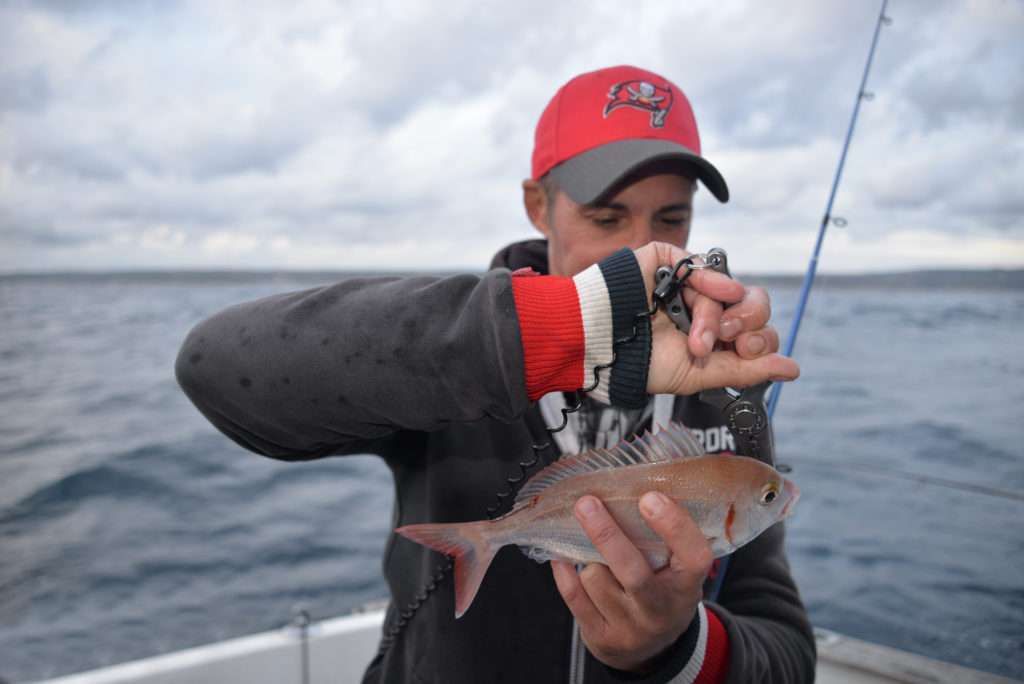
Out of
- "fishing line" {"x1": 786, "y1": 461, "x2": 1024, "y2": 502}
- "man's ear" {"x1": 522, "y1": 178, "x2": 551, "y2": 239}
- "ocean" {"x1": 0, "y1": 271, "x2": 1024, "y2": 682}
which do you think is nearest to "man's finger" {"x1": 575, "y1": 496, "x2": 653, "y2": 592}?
"man's ear" {"x1": 522, "y1": 178, "x2": 551, "y2": 239}

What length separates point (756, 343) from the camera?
1.36m

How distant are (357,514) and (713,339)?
7491 mm

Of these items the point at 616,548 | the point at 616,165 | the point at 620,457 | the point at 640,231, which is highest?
the point at 616,165

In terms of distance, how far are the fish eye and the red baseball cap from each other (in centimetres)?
114

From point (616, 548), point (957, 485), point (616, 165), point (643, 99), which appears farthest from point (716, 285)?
point (957, 485)

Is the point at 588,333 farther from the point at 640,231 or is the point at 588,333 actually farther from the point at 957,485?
the point at 957,485

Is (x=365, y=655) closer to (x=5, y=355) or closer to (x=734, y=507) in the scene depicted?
(x=734, y=507)

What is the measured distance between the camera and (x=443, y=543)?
150cm

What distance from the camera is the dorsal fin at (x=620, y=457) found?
4.93ft

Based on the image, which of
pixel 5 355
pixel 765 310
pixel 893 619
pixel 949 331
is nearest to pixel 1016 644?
pixel 893 619

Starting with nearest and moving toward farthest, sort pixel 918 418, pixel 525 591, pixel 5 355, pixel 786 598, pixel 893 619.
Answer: pixel 525 591 → pixel 786 598 → pixel 893 619 → pixel 918 418 → pixel 5 355

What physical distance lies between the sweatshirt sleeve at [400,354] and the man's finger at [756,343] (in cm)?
21

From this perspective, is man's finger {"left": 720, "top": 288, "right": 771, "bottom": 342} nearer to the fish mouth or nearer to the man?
the man

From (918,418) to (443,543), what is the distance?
356 inches
